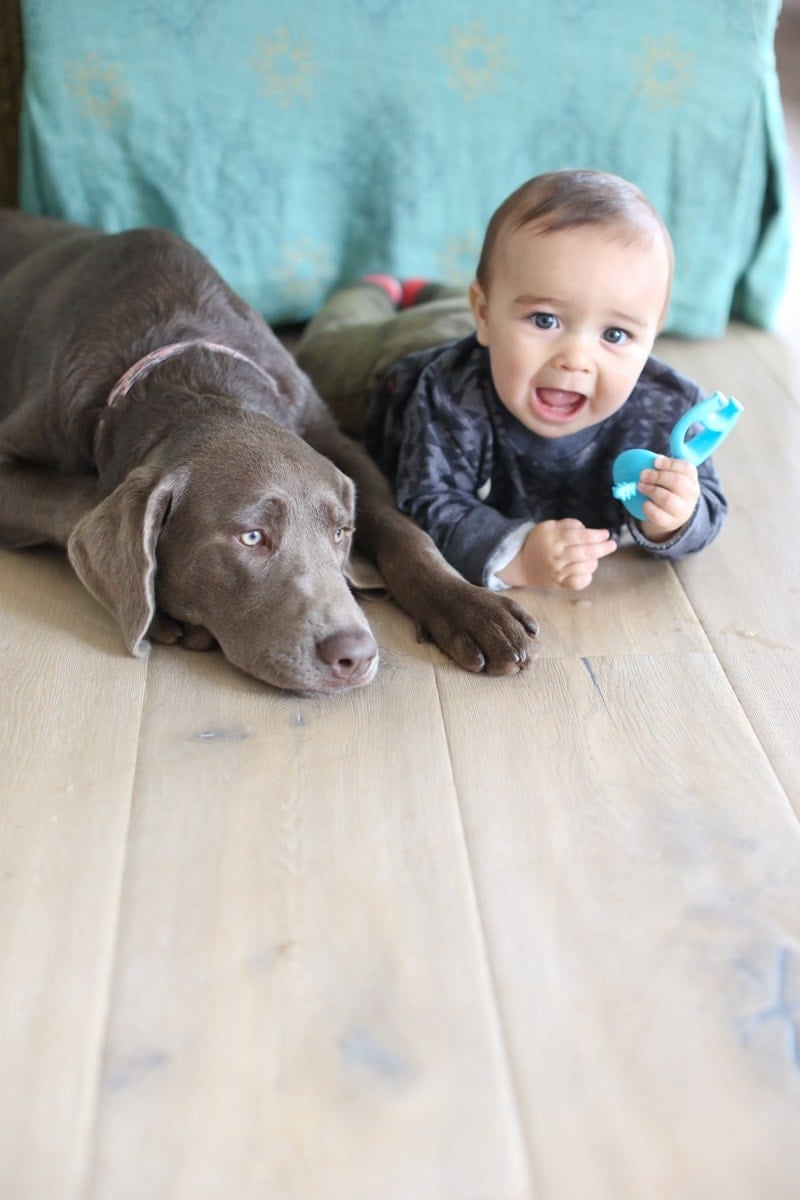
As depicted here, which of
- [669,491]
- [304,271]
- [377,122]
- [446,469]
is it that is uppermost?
[377,122]

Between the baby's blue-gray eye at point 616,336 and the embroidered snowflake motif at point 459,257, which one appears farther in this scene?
the embroidered snowflake motif at point 459,257

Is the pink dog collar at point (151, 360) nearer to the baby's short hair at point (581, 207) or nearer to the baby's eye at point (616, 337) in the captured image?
the baby's short hair at point (581, 207)

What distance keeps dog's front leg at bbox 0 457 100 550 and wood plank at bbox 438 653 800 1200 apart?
2.35 feet

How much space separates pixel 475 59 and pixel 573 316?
130 centimetres

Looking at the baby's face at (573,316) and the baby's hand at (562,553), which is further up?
the baby's face at (573,316)

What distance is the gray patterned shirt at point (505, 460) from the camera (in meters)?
2.13

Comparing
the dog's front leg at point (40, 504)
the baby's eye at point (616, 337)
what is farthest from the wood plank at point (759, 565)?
the dog's front leg at point (40, 504)

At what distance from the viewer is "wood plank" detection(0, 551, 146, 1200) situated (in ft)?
3.90

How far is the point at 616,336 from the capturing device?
198 cm

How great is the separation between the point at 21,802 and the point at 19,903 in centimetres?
18

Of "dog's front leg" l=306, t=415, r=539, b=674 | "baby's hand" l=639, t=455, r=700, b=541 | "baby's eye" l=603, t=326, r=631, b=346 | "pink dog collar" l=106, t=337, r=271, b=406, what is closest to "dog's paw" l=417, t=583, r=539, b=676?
"dog's front leg" l=306, t=415, r=539, b=674

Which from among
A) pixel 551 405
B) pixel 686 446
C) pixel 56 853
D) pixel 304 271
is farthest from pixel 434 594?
pixel 304 271

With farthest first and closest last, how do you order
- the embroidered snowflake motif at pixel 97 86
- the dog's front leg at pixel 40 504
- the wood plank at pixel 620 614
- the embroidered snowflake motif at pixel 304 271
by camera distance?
the embroidered snowflake motif at pixel 304 271 → the embroidered snowflake motif at pixel 97 86 → the dog's front leg at pixel 40 504 → the wood plank at pixel 620 614

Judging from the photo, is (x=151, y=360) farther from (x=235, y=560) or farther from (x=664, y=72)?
(x=664, y=72)
